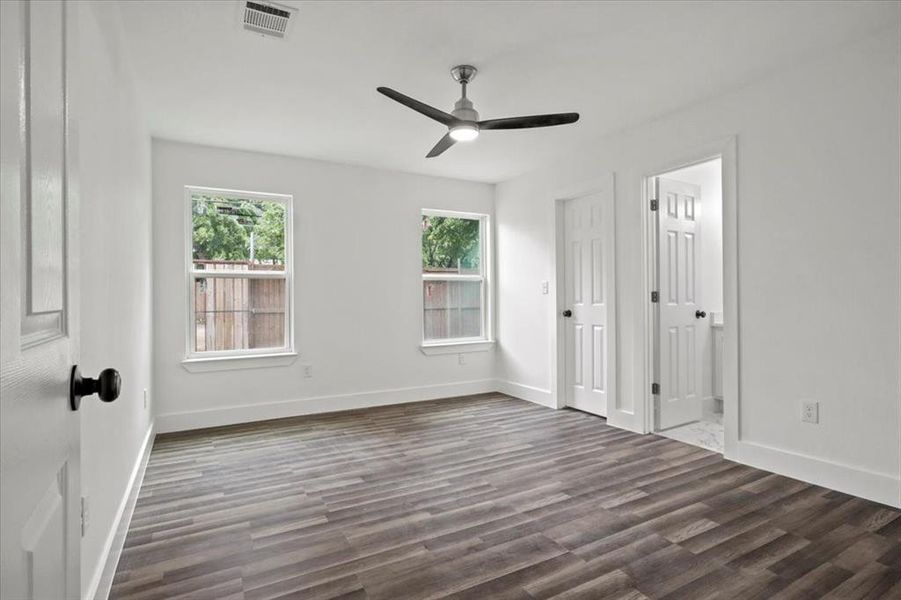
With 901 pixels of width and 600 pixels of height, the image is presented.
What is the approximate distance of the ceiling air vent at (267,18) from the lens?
235 cm

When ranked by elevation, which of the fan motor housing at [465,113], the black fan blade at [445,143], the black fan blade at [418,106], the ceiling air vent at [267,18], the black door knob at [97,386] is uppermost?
the ceiling air vent at [267,18]

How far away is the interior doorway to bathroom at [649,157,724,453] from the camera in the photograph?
A: 13.2ft

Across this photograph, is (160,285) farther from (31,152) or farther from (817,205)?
(817,205)

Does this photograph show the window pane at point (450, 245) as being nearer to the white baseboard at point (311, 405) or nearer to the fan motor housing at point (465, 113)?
the white baseboard at point (311, 405)

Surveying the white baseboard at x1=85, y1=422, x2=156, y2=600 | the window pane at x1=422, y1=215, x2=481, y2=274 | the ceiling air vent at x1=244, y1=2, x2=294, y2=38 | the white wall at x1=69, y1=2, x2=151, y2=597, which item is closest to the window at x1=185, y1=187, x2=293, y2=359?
the white wall at x1=69, y1=2, x2=151, y2=597

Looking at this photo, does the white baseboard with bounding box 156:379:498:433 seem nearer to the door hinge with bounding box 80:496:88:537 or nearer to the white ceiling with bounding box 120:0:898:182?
the white ceiling with bounding box 120:0:898:182

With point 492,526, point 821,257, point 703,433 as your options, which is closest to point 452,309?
point 703,433

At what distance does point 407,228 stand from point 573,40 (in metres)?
2.98

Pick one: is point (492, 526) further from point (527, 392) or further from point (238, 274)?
point (238, 274)

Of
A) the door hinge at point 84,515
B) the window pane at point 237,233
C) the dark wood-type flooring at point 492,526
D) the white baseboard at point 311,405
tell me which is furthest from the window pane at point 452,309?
the door hinge at point 84,515

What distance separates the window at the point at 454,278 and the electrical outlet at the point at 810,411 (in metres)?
3.36

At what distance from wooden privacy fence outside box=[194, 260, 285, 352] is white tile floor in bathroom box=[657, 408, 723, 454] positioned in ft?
11.8

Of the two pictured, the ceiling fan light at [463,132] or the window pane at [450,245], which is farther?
the window pane at [450,245]

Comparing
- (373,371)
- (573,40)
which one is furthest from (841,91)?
(373,371)
